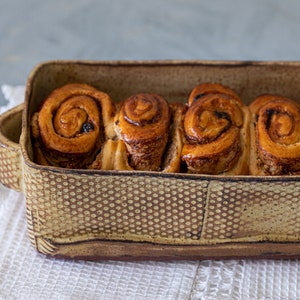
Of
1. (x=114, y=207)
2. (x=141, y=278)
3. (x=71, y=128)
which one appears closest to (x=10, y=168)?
(x=71, y=128)

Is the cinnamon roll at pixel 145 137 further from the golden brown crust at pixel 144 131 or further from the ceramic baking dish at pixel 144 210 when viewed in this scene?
the ceramic baking dish at pixel 144 210

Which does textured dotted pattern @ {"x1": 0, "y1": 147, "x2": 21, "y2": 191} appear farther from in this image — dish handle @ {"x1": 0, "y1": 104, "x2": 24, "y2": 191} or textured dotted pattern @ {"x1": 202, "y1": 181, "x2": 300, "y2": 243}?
textured dotted pattern @ {"x1": 202, "y1": 181, "x2": 300, "y2": 243}

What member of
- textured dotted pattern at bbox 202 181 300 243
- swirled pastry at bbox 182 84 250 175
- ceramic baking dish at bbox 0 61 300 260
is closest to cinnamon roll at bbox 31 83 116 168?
ceramic baking dish at bbox 0 61 300 260

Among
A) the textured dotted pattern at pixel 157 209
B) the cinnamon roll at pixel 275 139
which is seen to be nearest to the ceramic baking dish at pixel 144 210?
the textured dotted pattern at pixel 157 209

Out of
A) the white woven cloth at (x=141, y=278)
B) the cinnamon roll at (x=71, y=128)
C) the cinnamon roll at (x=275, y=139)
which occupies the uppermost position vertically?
the cinnamon roll at (x=275, y=139)

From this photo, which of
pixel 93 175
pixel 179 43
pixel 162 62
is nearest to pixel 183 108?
pixel 162 62

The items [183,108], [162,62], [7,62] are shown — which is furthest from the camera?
[7,62]

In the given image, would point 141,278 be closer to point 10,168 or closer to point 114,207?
point 114,207

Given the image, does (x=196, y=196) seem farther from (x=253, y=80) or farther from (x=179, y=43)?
(x=179, y=43)
